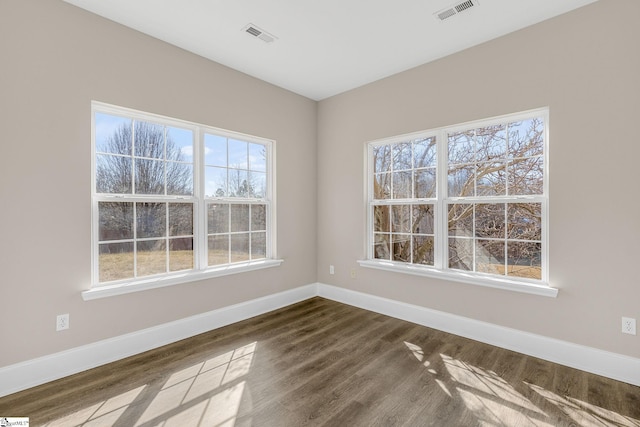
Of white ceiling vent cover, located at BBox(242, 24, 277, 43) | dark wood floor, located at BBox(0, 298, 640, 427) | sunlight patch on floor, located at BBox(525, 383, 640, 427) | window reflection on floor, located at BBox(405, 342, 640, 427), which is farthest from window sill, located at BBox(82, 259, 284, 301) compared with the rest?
sunlight patch on floor, located at BBox(525, 383, 640, 427)

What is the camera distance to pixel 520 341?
2.66 metres

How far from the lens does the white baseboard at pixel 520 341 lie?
2.23m

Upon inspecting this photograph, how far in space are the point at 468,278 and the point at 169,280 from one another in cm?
296

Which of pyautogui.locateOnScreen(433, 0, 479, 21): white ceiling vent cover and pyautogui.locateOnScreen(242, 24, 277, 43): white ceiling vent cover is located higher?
pyautogui.locateOnScreen(433, 0, 479, 21): white ceiling vent cover

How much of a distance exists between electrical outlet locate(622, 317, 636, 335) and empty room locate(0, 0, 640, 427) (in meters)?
0.01

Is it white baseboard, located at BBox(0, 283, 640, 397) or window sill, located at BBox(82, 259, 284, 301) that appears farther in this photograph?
window sill, located at BBox(82, 259, 284, 301)

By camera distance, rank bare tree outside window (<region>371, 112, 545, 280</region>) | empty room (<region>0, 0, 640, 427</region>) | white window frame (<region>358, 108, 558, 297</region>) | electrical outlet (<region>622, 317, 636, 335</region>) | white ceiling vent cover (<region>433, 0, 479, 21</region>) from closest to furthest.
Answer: empty room (<region>0, 0, 640, 427</region>), electrical outlet (<region>622, 317, 636, 335</region>), white ceiling vent cover (<region>433, 0, 479, 21</region>), white window frame (<region>358, 108, 558, 297</region>), bare tree outside window (<region>371, 112, 545, 280</region>)

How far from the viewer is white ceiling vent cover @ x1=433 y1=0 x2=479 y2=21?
2.36 meters

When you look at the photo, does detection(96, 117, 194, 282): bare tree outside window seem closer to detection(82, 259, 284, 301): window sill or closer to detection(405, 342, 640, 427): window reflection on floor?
detection(82, 259, 284, 301): window sill

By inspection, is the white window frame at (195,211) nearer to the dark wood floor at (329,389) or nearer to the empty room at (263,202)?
the empty room at (263,202)

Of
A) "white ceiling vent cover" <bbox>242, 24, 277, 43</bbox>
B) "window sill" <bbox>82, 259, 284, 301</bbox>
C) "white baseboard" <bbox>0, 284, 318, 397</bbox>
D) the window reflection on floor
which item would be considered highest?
"white ceiling vent cover" <bbox>242, 24, 277, 43</bbox>

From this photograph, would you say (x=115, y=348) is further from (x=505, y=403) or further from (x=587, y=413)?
(x=587, y=413)

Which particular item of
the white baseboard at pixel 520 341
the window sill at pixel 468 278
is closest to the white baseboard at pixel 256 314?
the white baseboard at pixel 520 341

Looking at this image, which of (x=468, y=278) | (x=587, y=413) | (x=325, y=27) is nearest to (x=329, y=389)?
(x=587, y=413)
